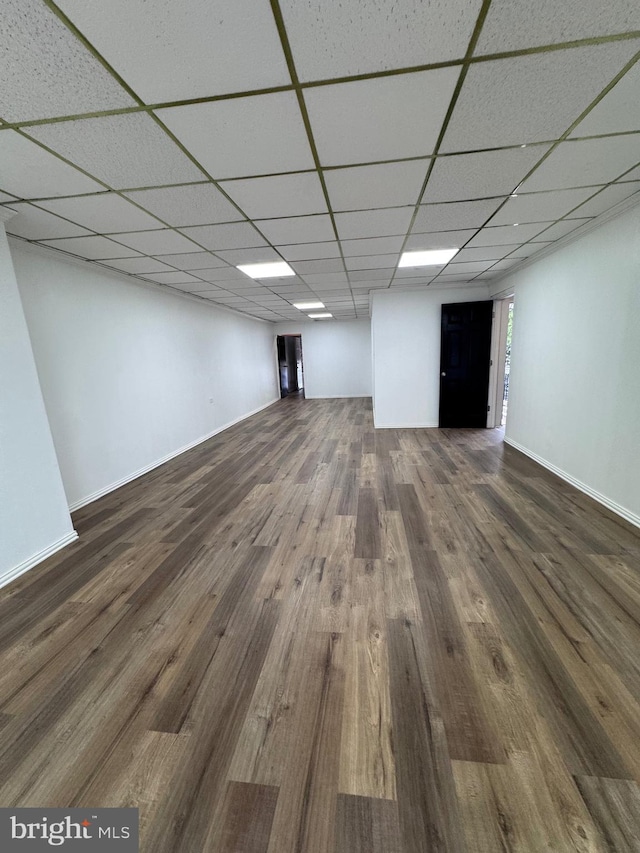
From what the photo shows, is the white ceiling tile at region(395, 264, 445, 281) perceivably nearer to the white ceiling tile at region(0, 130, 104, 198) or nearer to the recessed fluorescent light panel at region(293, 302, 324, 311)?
the recessed fluorescent light panel at region(293, 302, 324, 311)

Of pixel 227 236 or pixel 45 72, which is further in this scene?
pixel 227 236

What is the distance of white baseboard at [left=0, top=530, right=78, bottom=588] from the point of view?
2.34 metres

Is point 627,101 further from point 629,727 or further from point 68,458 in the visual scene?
point 68,458

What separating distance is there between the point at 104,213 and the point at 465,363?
5.68m

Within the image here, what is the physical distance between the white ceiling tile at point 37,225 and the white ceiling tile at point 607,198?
14.1ft

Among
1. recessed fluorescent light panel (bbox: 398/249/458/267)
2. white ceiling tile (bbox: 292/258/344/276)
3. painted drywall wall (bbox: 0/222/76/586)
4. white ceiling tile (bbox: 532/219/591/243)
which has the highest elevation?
white ceiling tile (bbox: 292/258/344/276)

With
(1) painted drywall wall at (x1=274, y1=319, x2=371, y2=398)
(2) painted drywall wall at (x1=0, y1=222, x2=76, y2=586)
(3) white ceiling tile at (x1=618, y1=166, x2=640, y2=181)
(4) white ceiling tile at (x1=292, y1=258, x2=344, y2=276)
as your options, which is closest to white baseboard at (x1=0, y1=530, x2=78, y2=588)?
(2) painted drywall wall at (x1=0, y1=222, x2=76, y2=586)

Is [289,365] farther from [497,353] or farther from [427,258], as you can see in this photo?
[427,258]

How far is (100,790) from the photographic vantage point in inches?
44.2

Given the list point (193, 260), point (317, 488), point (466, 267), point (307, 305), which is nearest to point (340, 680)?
point (317, 488)

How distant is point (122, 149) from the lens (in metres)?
1.76

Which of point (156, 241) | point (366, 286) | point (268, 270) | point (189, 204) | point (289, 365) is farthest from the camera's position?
point (289, 365)

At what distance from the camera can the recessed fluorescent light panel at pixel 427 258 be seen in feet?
12.5

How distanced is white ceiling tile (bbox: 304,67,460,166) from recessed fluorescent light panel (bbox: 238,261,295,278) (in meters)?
2.18
